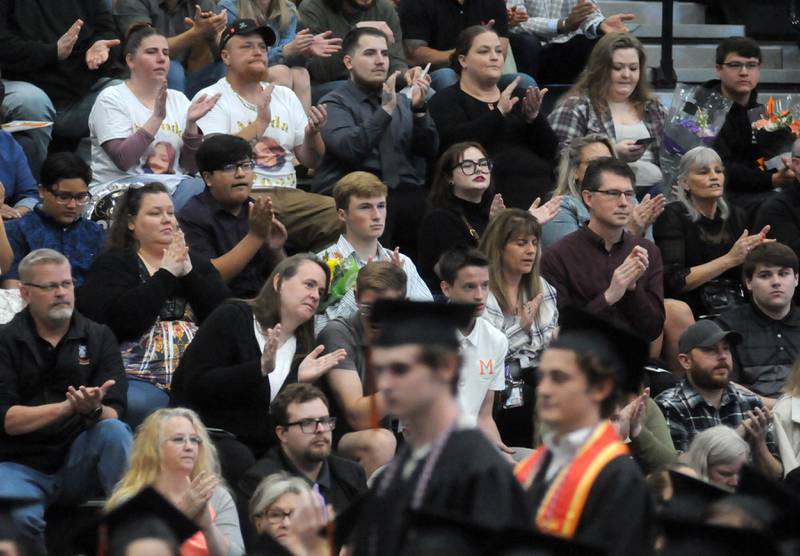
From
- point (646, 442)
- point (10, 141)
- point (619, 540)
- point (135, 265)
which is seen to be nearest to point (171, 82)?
point (10, 141)

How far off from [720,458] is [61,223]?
3.43 m

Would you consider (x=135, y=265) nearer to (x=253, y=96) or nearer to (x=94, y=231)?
(x=94, y=231)

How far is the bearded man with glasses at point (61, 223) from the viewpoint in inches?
358

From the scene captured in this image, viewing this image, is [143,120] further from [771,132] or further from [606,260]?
[771,132]

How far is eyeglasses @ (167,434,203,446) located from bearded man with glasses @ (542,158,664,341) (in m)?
2.75

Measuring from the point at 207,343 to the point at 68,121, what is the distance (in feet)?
9.37

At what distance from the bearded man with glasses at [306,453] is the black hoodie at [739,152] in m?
4.59

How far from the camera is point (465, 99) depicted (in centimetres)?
1120

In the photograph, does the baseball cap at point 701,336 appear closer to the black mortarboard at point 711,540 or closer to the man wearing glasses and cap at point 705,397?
the man wearing glasses and cap at point 705,397

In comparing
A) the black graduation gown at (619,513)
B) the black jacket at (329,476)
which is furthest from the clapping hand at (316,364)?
the black graduation gown at (619,513)

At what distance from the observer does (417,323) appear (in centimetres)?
550

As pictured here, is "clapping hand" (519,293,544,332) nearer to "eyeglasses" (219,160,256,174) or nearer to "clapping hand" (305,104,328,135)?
"eyeglasses" (219,160,256,174)

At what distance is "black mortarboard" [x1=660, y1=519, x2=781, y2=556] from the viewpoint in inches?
200

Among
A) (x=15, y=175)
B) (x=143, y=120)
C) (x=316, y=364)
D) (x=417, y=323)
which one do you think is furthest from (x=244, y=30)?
(x=417, y=323)
